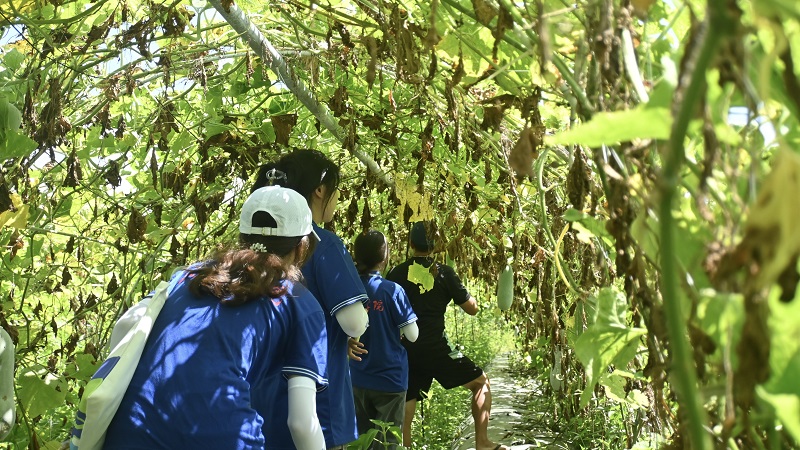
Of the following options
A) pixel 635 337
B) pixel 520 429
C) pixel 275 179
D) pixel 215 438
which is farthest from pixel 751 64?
pixel 520 429

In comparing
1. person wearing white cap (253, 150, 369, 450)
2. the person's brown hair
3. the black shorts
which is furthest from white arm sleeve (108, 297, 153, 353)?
the black shorts

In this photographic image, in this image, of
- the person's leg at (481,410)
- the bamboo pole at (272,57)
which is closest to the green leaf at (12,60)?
the bamboo pole at (272,57)

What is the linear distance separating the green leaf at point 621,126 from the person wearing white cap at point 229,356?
1.35 m

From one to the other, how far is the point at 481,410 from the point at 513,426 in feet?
6.62

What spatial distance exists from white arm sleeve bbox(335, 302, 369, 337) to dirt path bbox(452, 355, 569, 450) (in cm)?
325

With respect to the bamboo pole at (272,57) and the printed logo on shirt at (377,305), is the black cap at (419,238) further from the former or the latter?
the bamboo pole at (272,57)

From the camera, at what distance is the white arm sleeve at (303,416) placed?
191cm

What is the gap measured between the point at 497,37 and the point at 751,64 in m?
0.69

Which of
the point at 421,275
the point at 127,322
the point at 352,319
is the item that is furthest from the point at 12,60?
the point at 421,275

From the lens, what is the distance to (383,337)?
4004mm

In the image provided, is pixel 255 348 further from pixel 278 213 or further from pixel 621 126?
pixel 621 126

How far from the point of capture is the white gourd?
6.52ft

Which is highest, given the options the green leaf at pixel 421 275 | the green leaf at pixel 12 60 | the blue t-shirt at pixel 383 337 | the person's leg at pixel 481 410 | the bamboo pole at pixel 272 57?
the green leaf at pixel 12 60

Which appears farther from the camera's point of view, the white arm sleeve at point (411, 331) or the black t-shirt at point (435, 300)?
the black t-shirt at point (435, 300)
